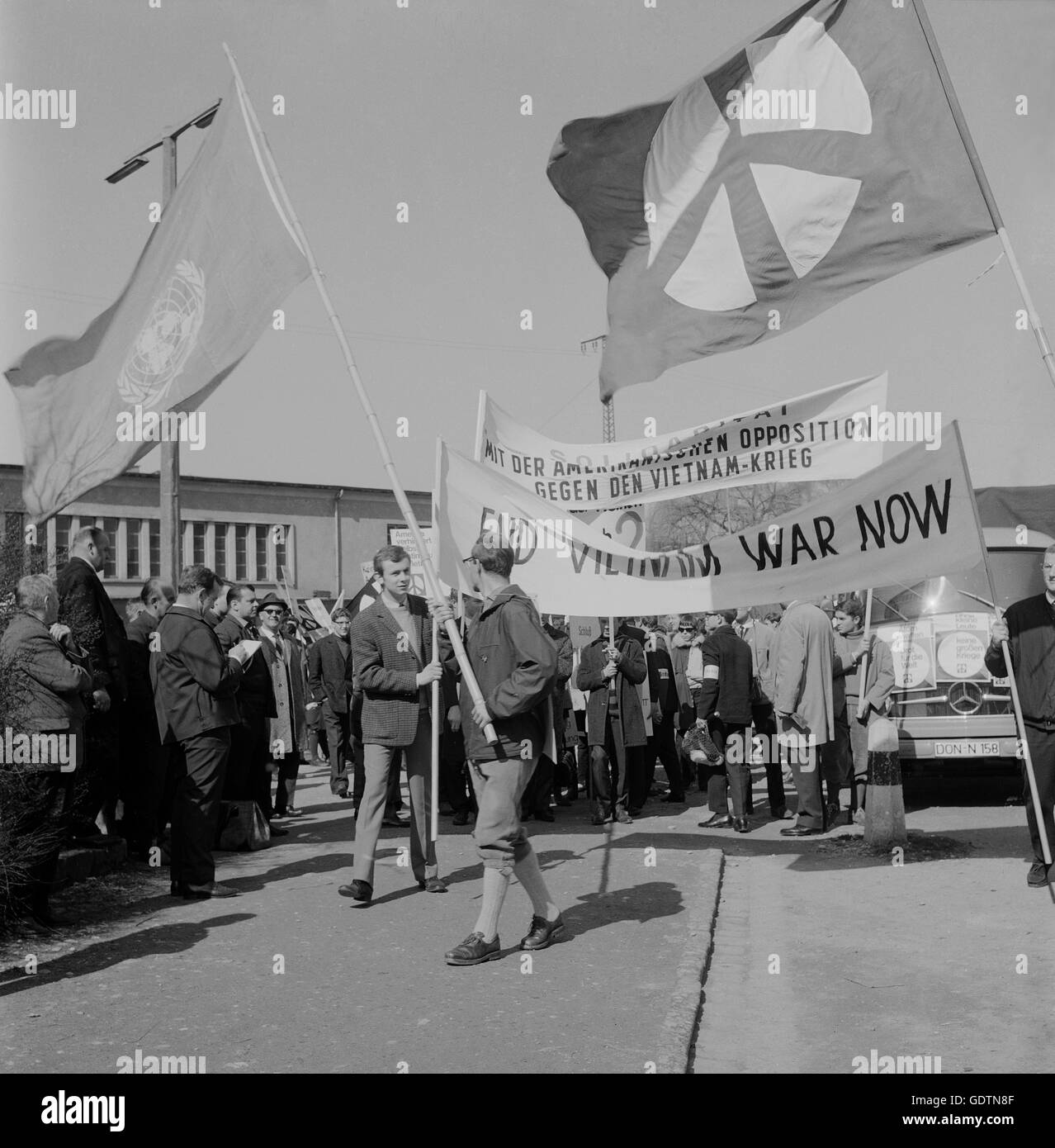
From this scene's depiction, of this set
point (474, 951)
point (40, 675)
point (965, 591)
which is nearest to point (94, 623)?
point (40, 675)

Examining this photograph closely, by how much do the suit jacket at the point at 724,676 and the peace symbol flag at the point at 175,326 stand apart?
5.67 m

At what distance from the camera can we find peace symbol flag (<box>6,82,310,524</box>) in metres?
7.79

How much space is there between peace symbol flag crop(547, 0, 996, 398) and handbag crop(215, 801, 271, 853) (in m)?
4.52

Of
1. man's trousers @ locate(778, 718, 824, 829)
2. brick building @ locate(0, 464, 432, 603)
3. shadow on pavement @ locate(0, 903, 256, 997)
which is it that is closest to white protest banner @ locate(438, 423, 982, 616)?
shadow on pavement @ locate(0, 903, 256, 997)

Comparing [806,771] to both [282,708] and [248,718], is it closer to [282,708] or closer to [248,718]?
[248,718]

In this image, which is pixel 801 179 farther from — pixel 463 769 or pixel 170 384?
pixel 463 769

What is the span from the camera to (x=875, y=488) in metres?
8.09

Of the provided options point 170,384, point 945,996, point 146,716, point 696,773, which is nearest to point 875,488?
point 945,996

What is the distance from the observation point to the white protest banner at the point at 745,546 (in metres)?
→ 7.93

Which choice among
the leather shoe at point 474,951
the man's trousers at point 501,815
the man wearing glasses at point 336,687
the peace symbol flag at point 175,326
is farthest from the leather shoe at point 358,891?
the man wearing glasses at point 336,687

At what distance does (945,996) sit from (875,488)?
328 cm

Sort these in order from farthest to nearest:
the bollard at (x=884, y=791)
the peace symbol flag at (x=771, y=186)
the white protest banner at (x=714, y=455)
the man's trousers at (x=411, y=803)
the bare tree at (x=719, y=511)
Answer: the bare tree at (x=719, y=511)
the bollard at (x=884, y=791)
the white protest banner at (x=714, y=455)
the man's trousers at (x=411, y=803)
the peace symbol flag at (x=771, y=186)

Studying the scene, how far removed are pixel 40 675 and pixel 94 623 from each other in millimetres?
1301

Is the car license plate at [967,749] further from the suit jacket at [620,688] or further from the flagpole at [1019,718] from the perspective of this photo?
the flagpole at [1019,718]
